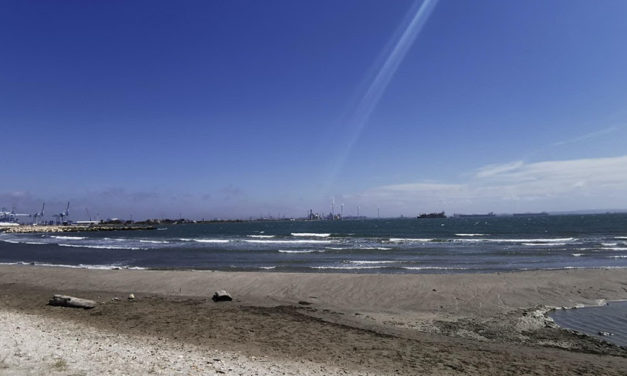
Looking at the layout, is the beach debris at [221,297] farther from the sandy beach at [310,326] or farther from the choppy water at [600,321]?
the choppy water at [600,321]

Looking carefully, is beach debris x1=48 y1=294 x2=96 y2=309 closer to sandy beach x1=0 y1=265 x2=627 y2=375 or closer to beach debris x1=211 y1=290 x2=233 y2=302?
sandy beach x1=0 y1=265 x2=627 y2=375

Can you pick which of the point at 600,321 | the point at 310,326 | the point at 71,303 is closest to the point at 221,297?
the point at 71,303

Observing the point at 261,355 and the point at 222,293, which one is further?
the point at 222,293

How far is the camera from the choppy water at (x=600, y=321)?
1082cm

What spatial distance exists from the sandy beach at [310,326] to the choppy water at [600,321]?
55cm

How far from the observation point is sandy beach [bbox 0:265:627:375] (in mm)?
7652

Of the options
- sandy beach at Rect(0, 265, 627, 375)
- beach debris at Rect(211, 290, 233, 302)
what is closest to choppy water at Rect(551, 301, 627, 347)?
sandy beach at Rect(0, 265, 627, 375)

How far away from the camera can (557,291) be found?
16.5 m

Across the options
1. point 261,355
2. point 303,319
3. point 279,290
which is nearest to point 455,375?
point 261,355

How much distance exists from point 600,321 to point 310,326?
27.8 ft

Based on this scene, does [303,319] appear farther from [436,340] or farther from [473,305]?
[473,305]

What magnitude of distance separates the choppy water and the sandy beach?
1.82 ft

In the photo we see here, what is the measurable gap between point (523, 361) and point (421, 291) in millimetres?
8075

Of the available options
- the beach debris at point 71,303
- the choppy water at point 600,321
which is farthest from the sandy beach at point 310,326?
the choppy water at point 600,321
